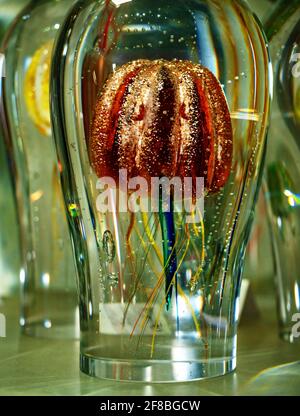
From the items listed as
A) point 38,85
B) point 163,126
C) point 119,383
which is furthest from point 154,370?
point 38,85

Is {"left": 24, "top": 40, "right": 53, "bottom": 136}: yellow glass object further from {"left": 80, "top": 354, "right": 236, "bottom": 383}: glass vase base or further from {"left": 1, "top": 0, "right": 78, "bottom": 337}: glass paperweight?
{"left": 80, "top": 354, "right": 236, "bottom": 383}: glass vase base

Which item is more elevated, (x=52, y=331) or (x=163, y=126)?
(x=163, y=126)

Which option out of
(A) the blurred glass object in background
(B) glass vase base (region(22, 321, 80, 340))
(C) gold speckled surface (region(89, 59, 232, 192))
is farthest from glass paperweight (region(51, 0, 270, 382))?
(A) the blurred glass object in background

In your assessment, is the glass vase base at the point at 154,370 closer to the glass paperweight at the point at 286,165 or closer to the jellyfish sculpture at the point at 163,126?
the jellyfish sculpture at the point at 163,126

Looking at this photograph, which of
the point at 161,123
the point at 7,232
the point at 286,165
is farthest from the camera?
the point at 7,232

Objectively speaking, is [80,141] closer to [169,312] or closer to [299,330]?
[169,312]

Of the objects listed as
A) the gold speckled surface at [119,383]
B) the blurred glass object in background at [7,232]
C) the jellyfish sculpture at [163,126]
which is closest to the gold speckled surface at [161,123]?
the jellyfish sculpture at [163,126]

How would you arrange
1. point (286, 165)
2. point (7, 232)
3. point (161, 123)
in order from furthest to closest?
point (7, 232) → point (286, 165) → point (161, 123)

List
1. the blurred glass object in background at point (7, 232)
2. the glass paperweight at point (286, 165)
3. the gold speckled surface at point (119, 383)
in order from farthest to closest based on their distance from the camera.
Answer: the blurred glass object in background at point (7, 232), the glass paperweight at point (286, 165), the gold speckled surface at point (119, 383)

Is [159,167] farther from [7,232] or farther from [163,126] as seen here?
[7,232]
